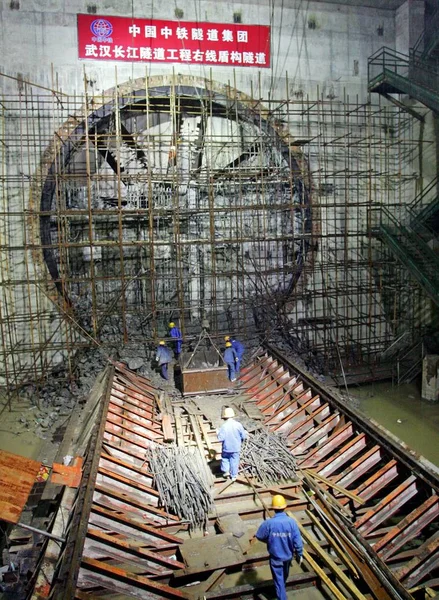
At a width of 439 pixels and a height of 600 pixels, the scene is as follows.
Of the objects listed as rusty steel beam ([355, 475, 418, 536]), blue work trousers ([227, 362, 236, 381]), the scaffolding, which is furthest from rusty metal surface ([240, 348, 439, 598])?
the scaffolding

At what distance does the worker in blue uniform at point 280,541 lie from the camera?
4.82 m

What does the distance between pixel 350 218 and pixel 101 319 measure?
7383 mm

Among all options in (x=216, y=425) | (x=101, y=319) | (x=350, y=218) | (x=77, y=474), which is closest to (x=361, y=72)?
(x=350, y=218)

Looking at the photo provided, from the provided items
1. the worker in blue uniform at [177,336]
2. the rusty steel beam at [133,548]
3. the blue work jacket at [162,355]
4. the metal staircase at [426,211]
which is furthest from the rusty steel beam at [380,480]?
the metal staircase at [426,211]

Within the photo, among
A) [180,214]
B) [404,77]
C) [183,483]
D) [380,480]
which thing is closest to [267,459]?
[183,483]

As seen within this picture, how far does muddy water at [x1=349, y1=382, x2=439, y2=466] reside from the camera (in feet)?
32.9

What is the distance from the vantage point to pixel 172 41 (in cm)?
1322

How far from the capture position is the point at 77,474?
6117 millimetres

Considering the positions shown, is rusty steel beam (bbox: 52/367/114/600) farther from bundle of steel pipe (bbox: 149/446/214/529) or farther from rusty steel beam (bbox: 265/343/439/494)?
rusty steel beam (bbox: 265/343/439/494)

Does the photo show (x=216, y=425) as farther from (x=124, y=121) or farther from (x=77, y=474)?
(x=124, y=121)

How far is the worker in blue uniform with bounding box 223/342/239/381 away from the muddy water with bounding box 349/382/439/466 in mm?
3001

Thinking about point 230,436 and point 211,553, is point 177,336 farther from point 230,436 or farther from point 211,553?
point 211,553

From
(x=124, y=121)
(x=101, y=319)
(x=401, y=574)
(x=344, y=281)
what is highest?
(x=124, y=121)

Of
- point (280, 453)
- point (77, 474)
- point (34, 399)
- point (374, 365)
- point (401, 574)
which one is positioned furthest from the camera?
point (374, 365)
